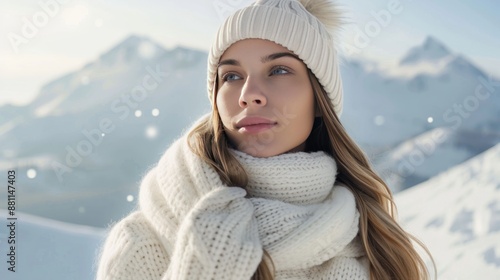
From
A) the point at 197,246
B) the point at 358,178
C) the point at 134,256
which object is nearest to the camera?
the point at 197,246

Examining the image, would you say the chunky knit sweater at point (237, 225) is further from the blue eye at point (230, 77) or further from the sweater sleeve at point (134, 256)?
the blue eye at point (230, 77)

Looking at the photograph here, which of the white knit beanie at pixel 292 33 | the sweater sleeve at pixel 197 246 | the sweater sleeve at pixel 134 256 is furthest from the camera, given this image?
the white knit beanie at pixel 292 33

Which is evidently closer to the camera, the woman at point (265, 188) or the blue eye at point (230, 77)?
the woman at point (265, 188)

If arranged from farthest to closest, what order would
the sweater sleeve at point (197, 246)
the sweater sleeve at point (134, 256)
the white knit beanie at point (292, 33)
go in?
the white knit beanie at point (292, 33) → the sweater sleeve at point (134, 256) → the sweater sleeve at point (197, 246)

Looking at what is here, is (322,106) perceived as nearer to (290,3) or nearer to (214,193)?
(290,3)

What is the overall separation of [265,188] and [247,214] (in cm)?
12

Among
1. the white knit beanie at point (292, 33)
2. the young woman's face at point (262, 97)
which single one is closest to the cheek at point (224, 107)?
the young woman's face at point (262, 97)

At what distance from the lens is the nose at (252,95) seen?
1.14 m

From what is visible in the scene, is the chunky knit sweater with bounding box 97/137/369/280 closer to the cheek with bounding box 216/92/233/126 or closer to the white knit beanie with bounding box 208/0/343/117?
the cheek with bounding box 216/92/233/126

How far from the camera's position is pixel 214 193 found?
1075 millimetres

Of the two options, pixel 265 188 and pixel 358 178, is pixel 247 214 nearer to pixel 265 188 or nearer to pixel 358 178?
pixel 265 188
